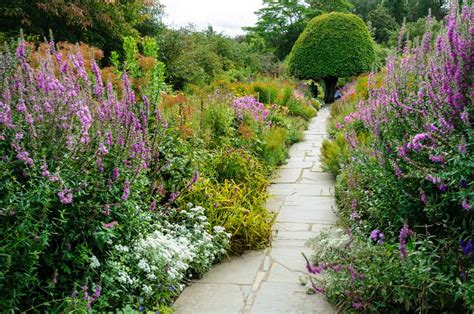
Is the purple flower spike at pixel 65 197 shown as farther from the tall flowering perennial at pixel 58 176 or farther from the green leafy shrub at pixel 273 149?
the green leafy shrub at pixel 273 149

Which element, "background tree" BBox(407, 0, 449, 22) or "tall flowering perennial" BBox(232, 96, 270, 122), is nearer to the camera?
"tall flowering perennial" BBox(232, 96, 270, 122)

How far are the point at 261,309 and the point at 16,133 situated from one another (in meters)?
1.87

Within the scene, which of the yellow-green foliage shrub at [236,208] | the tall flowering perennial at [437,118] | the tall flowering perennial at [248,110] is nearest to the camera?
the tall flowering perennial at [437,118]

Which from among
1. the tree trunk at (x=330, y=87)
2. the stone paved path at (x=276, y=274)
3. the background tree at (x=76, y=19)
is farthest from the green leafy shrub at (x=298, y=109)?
the stone paved path at (x=276, y=274)

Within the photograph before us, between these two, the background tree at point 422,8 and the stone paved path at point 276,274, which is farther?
the background tree at point 422,8

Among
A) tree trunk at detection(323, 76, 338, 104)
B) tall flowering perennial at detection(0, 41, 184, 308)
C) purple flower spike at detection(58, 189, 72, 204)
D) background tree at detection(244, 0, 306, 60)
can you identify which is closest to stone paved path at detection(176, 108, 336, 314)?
tall flowering perennial at detection(0, 41, 184, 308)

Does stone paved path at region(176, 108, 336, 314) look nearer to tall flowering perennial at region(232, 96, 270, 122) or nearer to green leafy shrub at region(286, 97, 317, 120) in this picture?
tall flowering perennial at region(232, 96, 270, 122)

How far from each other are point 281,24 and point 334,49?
15546 millimetres

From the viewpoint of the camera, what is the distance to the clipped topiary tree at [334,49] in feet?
54.1

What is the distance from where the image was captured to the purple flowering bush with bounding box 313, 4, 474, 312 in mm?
2531

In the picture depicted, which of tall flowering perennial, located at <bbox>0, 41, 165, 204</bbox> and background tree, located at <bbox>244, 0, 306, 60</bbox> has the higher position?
background tree, located at <bbox>244, 0, 306, 60</bbox>

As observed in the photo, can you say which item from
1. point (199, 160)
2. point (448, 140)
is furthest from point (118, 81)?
point (448, 140)

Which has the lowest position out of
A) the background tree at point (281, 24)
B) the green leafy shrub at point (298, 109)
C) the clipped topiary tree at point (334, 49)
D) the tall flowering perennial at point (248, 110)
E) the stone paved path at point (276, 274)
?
the stone paved path at point (276, 274)

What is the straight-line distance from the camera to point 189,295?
11.0 feet
